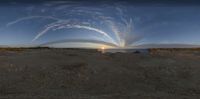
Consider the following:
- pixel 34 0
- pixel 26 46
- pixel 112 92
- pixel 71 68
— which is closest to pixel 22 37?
pixel 26 46

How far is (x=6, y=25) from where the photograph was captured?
6.20m

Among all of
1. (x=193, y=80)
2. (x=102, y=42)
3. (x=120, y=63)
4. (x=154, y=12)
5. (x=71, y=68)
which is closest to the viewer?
(x=193, y=80)

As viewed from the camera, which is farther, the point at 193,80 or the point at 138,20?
the point at 138,20

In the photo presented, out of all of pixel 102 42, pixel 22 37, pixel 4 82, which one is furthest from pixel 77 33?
pixel 4 82

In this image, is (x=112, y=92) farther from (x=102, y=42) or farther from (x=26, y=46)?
(x=26, y=46)

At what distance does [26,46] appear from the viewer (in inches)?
241

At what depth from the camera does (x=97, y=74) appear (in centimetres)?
497

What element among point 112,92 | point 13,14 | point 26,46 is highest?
point 13,14

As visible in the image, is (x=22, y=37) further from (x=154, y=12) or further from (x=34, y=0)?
(x=154, y=12)

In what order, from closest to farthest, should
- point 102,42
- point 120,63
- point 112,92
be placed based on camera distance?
1. point 112,92
2. point 120,63
3. point 102,42

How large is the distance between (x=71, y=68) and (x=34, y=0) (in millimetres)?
1687

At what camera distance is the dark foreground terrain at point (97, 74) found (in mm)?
4227

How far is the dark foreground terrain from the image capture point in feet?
13.9

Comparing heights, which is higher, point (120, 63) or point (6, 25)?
point (6, 25)
